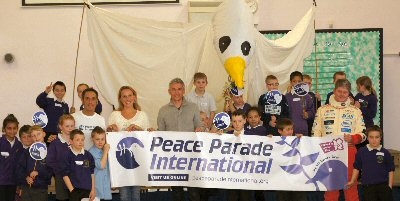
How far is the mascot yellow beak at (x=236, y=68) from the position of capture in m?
8.36

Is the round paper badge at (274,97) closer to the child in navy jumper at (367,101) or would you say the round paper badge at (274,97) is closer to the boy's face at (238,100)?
the boy's face at (238,100)

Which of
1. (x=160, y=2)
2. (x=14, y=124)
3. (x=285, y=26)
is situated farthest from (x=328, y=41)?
(x=14, y=124)

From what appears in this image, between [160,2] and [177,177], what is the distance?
14.3 feet

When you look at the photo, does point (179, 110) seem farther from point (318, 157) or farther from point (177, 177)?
point (318, 157)

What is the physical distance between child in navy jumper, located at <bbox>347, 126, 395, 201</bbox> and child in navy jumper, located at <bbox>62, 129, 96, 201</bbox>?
9.30 feet

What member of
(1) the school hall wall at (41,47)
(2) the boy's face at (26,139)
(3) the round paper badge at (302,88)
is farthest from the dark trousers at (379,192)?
(1) the school hall wall at (41,47)

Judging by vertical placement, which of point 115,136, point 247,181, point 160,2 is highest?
point 160,2

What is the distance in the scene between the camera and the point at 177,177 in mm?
7531

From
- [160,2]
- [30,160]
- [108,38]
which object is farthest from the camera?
[160,2]

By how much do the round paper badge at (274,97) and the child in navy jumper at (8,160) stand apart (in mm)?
2831

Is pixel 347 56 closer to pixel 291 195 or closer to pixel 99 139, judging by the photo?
pixel 291 195

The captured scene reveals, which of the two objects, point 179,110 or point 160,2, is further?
point 160,2

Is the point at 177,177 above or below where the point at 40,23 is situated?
below

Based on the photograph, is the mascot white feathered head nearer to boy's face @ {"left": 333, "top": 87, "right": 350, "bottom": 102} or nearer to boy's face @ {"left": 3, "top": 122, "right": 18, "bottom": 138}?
boy's face @ {"left": 333, "top": 87, "right": 350, "bottom": 102}
